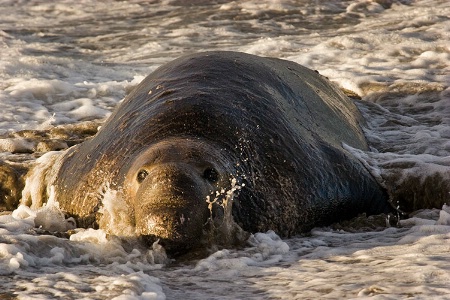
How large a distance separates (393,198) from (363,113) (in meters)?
3.20

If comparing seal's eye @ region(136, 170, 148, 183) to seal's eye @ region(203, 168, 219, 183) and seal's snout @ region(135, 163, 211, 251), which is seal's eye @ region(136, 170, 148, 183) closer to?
seal's snout @ region(135, 163, 211, 251)

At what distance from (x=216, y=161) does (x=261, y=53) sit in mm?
9315

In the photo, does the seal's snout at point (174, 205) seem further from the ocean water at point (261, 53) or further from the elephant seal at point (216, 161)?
the ocean water at point (261, 53)

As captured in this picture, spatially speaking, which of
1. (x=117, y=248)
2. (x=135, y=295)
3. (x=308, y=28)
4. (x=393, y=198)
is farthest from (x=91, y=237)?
(x=308, y=28)

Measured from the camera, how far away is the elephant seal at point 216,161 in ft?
18.4

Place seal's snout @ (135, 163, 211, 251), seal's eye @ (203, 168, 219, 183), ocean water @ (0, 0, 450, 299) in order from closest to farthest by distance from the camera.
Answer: ocean water @ (0, 0, 450, 299) → seal's snout @ (135, 163, 211, 251) → seal's eye @ (203, 168, 219, 183)

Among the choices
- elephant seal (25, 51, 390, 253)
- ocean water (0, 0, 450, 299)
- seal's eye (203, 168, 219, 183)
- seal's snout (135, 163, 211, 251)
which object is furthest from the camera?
seal's eye (203, 168, 219, 183)

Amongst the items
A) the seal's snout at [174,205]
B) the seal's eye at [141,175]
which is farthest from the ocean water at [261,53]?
the seal's eye at [141,175]

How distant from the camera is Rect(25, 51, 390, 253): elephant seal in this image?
5594mm

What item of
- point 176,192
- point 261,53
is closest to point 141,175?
point 176,192

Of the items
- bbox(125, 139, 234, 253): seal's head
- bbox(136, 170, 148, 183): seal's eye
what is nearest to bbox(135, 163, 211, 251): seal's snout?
bbox(125, 139, 234, 253): seal's head

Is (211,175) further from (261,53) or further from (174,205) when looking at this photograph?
(261,53)

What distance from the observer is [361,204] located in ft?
22.9

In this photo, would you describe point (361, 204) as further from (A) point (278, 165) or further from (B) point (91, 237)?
(B) point (91, 237)
